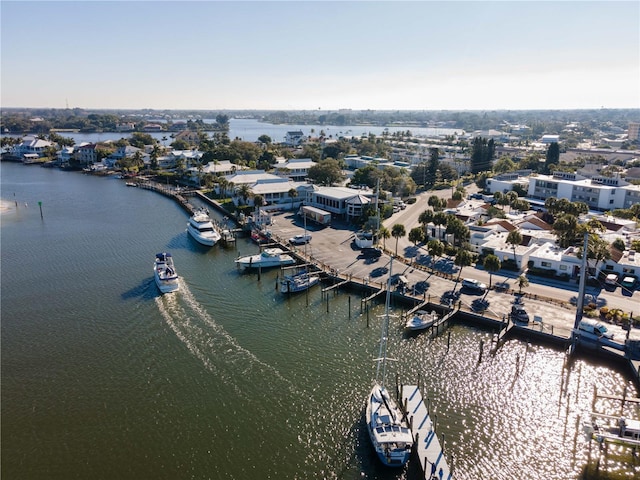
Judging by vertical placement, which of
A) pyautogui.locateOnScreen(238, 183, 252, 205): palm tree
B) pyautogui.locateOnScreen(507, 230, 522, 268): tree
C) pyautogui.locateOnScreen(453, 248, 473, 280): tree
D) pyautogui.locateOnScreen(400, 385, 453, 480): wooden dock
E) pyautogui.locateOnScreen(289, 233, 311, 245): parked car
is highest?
pyautogui.locateOnScreen(238, 183, 252, 205): palm tree

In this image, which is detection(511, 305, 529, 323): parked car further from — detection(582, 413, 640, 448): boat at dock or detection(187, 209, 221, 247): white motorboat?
detection(187, 209, 221, 247): white motorboat

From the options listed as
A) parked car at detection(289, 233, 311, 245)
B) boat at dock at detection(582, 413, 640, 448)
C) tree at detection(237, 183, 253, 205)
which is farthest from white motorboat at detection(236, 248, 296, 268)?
boat at dock at detection(582, 413, 640, 448)

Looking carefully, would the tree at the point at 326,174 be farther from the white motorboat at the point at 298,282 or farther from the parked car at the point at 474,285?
the parked car at the point at 474,285

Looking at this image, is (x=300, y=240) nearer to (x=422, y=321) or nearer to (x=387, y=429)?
(x=422, y=321)

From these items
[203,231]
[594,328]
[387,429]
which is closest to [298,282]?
[203,231]

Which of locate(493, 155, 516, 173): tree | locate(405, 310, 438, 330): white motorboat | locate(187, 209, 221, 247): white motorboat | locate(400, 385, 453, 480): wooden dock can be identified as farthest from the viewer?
locate(493, 155, 516, 173): tree

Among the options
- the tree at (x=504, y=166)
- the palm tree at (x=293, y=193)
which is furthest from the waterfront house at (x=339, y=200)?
the tree at (x=504, y=166)

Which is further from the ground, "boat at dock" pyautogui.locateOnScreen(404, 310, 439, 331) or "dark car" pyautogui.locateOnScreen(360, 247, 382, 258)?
"dark car" pyautogui.locateOnScreen(360, 247, 382, 258)
